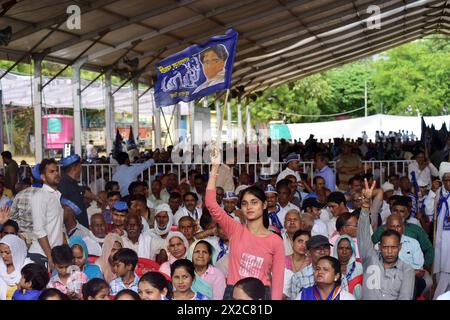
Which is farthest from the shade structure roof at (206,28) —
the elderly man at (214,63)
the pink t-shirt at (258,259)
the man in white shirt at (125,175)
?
the pink t-shirt at (258,259)

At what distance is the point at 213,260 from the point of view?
272 inches

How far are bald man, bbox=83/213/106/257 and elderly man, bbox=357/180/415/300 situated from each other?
8.28 feet

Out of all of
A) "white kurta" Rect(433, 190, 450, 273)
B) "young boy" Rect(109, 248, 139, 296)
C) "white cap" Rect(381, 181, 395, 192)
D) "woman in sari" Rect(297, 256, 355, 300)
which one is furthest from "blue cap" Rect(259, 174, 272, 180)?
"woman in sari" Rect(297, 256, 355, 300)

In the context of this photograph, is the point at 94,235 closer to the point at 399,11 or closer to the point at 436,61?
the point at 399,11

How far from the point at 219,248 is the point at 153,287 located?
1.90m

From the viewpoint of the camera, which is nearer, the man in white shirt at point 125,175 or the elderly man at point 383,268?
the elderly man at point 383,268

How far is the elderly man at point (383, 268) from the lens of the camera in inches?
234

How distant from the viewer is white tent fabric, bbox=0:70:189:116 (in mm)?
18920

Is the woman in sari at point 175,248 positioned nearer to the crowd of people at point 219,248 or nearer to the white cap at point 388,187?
the crowd of people at point 219,248

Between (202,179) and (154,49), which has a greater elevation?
(154,49)

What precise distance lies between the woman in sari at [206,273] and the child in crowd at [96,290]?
0.70 meters

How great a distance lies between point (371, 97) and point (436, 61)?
273 inches

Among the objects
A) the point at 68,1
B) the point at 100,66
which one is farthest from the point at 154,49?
the point at 68,1

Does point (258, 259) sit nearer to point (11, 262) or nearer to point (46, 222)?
point (11, 262)
